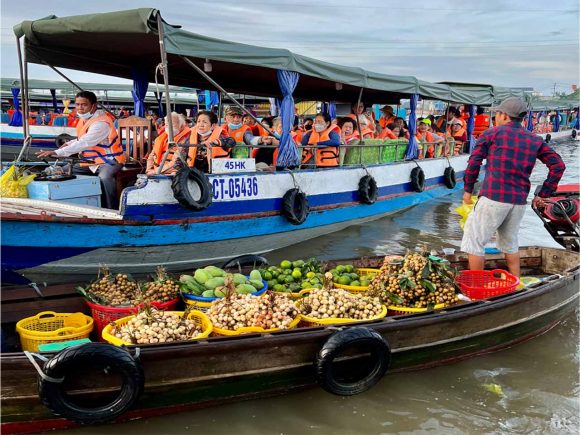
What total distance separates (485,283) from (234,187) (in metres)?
3.26

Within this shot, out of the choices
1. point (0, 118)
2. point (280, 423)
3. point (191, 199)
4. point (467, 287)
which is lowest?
point (280, 423)

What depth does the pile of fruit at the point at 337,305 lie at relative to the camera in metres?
4.08

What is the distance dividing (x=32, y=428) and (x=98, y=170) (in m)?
3.81

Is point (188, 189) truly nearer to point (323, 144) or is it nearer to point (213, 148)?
point (213, 148)

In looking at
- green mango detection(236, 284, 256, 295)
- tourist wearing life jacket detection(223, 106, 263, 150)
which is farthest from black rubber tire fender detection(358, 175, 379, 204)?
green mango detection(236, 284, 256, 295)

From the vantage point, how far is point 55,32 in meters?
6.05

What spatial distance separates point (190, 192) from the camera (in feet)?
20.0

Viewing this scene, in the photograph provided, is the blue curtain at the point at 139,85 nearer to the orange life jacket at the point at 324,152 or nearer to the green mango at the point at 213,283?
the orange life jacket at the point at 324,152

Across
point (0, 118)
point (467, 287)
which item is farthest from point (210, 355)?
point (0, 118)

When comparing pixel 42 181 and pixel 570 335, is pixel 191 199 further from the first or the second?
pixel 570 335

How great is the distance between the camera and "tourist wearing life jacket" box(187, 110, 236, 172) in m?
6.45

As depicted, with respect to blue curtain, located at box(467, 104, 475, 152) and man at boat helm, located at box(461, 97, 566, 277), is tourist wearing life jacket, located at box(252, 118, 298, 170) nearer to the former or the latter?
man at boat helm, located at box(461, 97, 566, 277)

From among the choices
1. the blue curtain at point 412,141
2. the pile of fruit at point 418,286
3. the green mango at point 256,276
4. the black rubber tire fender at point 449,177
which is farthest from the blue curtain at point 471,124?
the green mango at point 256,276

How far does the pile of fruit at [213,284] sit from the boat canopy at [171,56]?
2.45 metres
